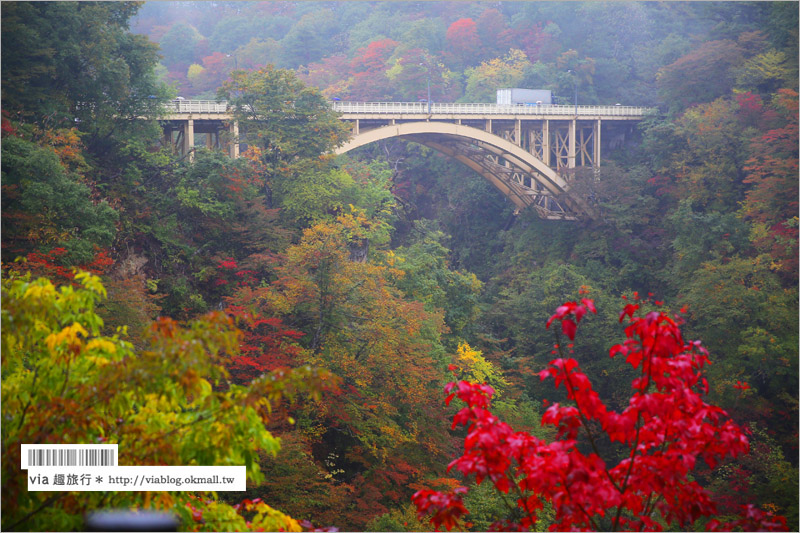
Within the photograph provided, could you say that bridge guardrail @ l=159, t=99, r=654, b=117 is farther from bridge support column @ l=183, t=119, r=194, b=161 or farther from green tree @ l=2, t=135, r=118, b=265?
green tree @ l=2, t=135, r=118, b=265

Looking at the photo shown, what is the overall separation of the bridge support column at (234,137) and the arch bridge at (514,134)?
1098 millimetres

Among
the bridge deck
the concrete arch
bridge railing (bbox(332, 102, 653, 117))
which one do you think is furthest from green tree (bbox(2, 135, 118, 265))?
bridge railing (bbox(332, 102, 653, 117))

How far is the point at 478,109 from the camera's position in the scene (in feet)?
93.6

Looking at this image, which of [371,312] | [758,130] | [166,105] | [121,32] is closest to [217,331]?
[371,312]

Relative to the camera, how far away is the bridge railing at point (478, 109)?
26.4 m

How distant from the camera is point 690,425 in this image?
4.21 m

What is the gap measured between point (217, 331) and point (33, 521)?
4.99 feet

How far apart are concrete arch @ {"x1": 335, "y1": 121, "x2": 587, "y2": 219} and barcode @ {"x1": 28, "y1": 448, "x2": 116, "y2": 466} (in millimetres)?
21511

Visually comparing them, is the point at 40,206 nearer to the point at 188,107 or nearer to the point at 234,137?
the point at 234,137

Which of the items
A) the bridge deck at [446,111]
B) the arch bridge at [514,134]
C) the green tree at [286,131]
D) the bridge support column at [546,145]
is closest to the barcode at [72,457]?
the green tree at [286,131]

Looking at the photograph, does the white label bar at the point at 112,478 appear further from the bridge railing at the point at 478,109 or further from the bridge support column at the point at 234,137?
the bridge railing at the point at 478,109

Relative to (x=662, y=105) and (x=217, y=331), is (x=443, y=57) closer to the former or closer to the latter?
(x=662, y=105)

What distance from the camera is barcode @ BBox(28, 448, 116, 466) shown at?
400cm

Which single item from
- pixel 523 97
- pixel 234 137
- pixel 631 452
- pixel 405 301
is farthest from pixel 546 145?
pixel 631 452
